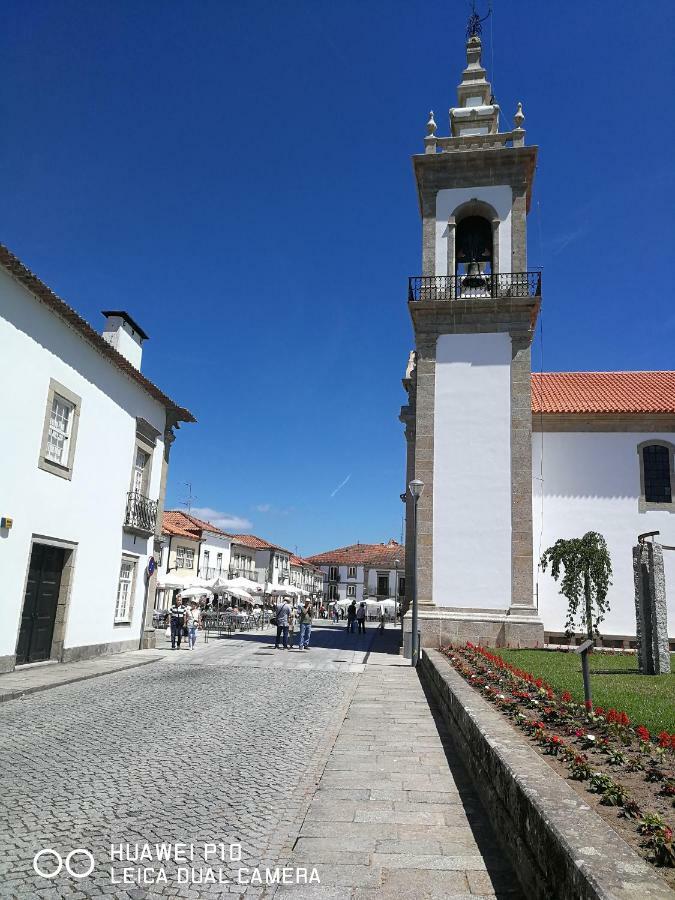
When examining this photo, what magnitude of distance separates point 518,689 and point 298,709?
317cm

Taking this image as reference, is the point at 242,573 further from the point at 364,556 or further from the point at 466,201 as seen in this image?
the point at 466,201

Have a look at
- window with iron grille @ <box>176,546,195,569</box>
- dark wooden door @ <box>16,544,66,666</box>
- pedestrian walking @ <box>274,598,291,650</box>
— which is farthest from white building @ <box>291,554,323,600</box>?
dark wooden door @ <box>16,544,66,666</box>

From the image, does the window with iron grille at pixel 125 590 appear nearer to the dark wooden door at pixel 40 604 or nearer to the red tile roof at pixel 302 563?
the dark wooden door at pixel 40 604

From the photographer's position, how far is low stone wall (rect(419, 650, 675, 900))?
255 centimetres

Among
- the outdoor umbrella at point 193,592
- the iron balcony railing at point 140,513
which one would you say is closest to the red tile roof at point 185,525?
the outdoor umbrella at point 193,592

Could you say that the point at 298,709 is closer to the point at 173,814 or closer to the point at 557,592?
the point at 173,814

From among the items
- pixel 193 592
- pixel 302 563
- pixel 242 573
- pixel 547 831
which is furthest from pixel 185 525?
pixel 547 831

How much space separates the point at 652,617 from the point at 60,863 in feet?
30.8

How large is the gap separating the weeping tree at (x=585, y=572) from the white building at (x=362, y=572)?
53.7m

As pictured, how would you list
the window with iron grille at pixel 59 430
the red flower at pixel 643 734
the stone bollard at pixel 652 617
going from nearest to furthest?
the red flower at pixel 643 734 → the stone bollard at pixel 652 617 → the window with iron grille at pixel 59 430

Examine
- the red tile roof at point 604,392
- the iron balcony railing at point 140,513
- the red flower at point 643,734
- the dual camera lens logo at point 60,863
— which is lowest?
the dual camera lens logo at point 60,863

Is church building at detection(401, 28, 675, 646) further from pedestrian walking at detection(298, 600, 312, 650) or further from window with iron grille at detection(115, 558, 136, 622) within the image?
window with iron grille at detection(115, 558, 136, 622)

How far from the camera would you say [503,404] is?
18.4 metres

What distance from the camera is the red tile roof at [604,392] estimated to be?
2097cm
